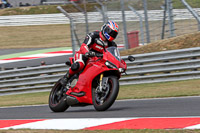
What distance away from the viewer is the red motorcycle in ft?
23.6

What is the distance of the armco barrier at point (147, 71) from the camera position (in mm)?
11664

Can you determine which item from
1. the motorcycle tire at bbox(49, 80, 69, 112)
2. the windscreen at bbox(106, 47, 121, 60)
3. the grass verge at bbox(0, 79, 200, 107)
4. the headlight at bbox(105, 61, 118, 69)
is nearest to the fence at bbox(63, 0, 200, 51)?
the grass verge at bbox(0, 79, 200, 107)

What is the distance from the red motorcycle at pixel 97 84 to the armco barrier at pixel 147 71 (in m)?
4.06

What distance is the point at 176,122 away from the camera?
547cm

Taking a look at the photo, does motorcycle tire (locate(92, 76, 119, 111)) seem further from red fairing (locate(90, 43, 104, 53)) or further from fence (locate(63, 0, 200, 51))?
fence (locate(63, 0, 200, 51))

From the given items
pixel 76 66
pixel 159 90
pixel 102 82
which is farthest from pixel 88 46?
pixel 159 90

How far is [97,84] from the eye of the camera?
7.62 meters

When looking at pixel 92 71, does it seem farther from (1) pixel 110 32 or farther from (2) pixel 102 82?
(1) pixel 110 32

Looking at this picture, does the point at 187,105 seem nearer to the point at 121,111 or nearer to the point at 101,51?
the point at 121,111

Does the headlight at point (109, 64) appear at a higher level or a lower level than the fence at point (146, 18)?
higher

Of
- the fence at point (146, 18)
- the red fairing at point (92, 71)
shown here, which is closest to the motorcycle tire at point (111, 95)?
Answer: the red fairing at point (92, 71)

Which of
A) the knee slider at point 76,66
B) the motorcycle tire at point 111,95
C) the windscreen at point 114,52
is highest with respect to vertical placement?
the windscreen at point 114,52

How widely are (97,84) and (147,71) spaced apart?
475 cm

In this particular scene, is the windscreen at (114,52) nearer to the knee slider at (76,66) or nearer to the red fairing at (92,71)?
the red fairing at (92,71)
